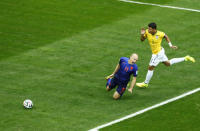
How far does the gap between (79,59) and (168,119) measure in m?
6.73

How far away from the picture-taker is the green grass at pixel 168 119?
56.2 feet

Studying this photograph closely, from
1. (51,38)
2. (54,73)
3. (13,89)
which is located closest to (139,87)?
(54,73)

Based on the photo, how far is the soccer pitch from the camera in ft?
59.7

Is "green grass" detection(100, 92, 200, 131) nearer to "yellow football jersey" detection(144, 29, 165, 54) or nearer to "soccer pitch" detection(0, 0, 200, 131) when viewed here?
"soccer pitch" detection(0, 0, 200, 131)

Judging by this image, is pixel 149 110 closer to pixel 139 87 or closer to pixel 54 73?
pixel 139 87

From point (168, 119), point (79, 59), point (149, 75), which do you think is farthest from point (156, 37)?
point (79, 59)

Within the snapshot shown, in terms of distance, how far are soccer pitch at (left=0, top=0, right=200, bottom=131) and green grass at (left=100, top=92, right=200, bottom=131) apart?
82 millimetres

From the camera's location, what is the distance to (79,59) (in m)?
23.3

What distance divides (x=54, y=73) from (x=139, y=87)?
3.66m

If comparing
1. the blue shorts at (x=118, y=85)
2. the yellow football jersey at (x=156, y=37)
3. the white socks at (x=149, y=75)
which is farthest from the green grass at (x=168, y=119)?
the yellow football jersey at (x=156, y=37)

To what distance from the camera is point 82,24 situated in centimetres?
2738

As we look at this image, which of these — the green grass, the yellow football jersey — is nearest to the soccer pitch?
the green grass

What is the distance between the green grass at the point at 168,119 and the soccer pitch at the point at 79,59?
0.08m

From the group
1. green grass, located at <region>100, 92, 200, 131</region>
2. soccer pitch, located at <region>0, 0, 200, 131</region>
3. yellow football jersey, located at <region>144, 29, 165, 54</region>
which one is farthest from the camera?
yellow football jersey, located at <region>144, 29, 165, 54</region>
